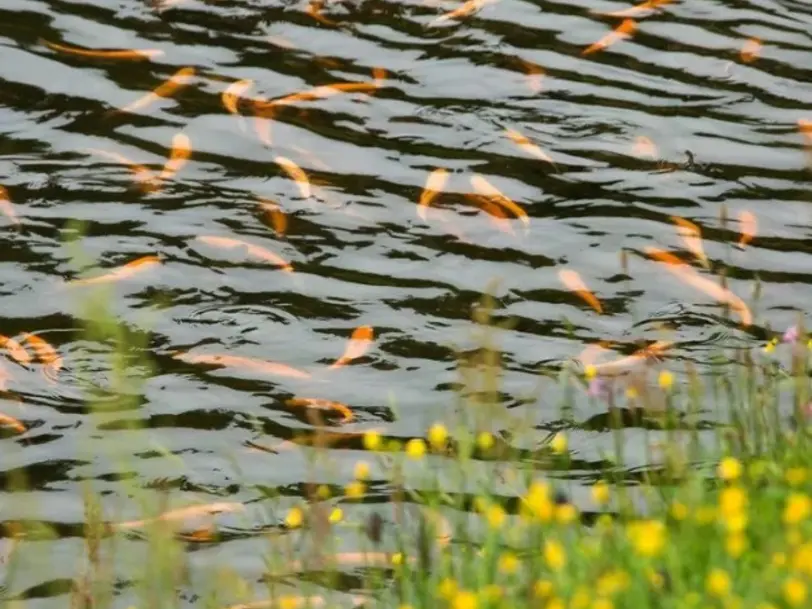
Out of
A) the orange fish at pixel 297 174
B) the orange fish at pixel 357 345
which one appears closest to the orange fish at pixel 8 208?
the orange fish at pixel 297 174

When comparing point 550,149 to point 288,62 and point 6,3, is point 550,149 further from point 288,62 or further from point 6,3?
point 6,3

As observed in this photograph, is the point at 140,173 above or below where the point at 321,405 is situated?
above

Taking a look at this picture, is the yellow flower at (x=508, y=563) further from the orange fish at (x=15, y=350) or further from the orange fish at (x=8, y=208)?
the orange fish at (x=8, y=208)

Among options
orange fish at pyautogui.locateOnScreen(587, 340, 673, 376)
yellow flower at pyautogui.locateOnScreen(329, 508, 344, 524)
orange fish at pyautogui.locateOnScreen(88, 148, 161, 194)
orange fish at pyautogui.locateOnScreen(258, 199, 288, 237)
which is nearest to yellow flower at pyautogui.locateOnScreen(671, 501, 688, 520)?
yellow flower at pyautogui.locateOnScreen(329, 508, 344, 524)

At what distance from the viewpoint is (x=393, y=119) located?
5723mm

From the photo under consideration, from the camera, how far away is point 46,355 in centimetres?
445

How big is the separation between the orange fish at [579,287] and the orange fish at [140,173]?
5.05ft

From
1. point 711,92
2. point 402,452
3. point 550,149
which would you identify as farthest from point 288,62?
point 402,452

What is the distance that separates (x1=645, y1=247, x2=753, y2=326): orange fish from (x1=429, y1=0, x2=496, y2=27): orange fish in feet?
6.27

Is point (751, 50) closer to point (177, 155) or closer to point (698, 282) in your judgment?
point (698, 282)

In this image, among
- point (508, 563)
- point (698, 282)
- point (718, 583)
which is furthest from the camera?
point (698, 282)

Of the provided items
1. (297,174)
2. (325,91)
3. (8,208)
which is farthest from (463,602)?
(325,91)

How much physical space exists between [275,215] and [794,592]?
307 centimetres

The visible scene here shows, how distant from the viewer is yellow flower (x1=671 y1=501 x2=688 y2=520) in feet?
9.62
